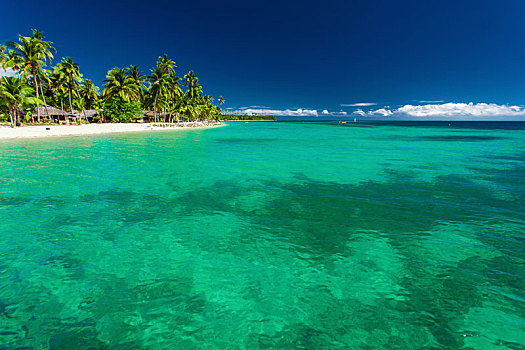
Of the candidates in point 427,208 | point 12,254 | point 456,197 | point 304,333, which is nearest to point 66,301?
point 12,254

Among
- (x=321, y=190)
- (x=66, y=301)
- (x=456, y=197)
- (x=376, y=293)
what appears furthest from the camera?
(x=321, y=190)

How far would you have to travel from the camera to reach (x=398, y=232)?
6.71 meters

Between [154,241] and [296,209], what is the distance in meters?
4.43

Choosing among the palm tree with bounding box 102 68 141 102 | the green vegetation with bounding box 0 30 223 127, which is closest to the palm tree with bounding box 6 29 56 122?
the green vegetation with bounding box 0 30 223 127

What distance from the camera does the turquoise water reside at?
11.7ft

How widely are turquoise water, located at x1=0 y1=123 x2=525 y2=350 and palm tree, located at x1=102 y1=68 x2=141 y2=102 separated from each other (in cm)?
5630

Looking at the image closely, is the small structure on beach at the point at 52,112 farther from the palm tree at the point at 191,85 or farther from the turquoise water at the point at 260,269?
the turquoise water at the point at 260,269

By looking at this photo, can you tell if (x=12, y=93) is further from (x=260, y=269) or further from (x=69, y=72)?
(x=260, y=269)

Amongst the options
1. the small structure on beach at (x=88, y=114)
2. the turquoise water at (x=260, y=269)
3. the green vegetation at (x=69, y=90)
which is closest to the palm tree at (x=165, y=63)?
the green vegetation at (x=69, y=90)

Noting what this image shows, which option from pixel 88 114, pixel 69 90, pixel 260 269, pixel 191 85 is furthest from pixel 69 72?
pixel 260 269

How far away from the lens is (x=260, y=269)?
16.6 ft

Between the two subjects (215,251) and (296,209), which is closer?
(215,251)

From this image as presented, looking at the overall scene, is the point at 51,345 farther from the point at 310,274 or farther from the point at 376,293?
the point at 376,293

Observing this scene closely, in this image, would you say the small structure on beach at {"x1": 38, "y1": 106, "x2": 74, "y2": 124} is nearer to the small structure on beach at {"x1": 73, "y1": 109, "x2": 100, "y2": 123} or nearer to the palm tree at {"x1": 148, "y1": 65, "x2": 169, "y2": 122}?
the small structure on beach at {"x1": 73, "y1": 109, "x2": 100, "y2": 123}
